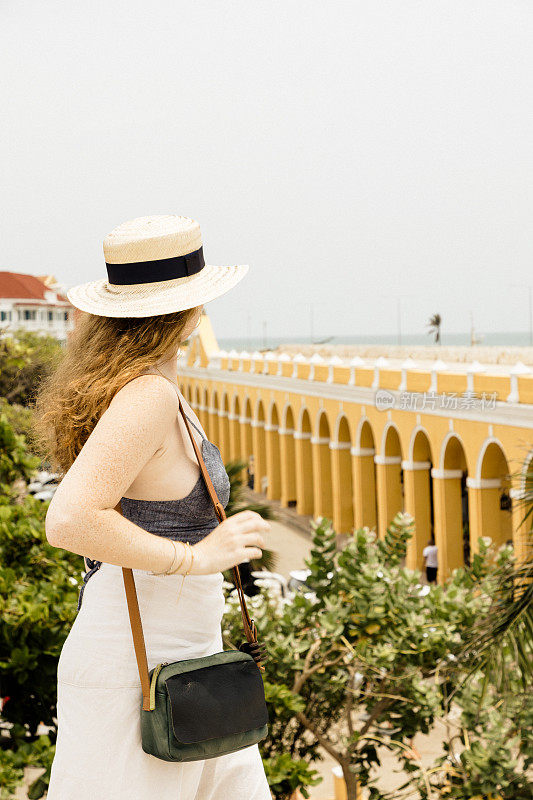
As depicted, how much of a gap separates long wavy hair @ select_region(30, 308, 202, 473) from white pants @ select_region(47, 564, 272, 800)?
29cm

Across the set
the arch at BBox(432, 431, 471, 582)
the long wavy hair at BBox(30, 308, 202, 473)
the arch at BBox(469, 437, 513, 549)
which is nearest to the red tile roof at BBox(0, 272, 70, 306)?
the arch at BBox(432, 431, 471, 582)

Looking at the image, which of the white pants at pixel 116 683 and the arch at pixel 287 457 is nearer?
the white pants at pixel 116 683

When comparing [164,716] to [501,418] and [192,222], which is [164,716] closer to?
[192,222]

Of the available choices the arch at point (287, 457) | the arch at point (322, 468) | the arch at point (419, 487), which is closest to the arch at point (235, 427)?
the arch at point (287, 457)

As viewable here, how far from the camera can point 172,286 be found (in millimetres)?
1767

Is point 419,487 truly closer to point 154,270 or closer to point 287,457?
point 287,457

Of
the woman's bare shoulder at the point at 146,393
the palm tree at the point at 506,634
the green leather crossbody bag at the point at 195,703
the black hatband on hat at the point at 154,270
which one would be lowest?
the palm tree at the point at 506,634

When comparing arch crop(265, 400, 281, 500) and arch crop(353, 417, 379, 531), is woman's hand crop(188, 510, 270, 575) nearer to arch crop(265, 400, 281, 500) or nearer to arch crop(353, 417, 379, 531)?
arch crop(353, 417, 379, 531)

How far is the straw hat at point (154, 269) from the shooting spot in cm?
174

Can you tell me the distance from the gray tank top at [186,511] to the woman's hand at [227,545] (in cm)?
5

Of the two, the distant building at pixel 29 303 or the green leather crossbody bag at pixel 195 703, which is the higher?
the distant building at pixel 29 303

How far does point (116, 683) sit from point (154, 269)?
81 centimetres

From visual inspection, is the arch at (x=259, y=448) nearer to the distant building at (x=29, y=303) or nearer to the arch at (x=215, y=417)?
the arch at (x=215, y=417)

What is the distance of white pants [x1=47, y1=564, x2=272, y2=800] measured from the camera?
1.70 m
